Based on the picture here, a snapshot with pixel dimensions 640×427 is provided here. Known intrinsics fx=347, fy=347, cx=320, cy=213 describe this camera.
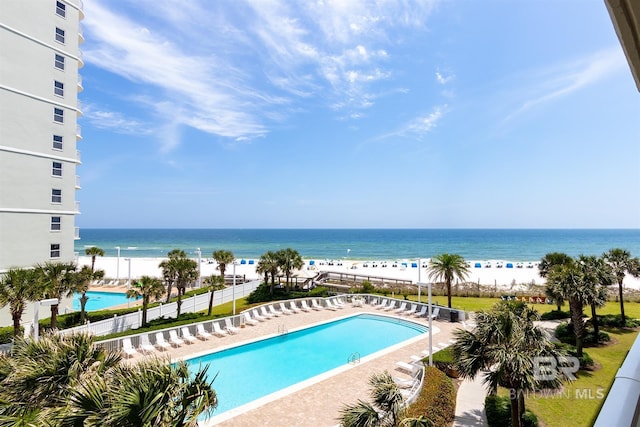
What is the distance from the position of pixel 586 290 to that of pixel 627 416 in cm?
2149

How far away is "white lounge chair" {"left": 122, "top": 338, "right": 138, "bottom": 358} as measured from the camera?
19747 millimetres

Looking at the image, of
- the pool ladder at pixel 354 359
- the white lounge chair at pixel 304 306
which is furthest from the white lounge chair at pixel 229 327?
the pool ladder at pixel 354 359

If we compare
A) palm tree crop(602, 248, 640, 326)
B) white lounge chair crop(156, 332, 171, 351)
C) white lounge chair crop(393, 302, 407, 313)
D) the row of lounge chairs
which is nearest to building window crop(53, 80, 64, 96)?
white lounge chair crop(156, 332, 171, 351)

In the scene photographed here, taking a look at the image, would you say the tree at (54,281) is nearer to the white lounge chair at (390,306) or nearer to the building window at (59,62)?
the building window at (59,62)

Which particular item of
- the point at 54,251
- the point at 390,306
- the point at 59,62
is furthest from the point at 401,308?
the point at 59,62

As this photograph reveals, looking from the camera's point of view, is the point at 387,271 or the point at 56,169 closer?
the point at 56,169

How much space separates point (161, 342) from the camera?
21609 mm

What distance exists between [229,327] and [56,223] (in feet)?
57.1

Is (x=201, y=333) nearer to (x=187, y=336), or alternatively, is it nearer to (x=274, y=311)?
(x=187, y=336)

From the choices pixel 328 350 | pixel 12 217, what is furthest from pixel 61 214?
pixel 328 350

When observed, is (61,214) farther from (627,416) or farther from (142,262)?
(142,262)

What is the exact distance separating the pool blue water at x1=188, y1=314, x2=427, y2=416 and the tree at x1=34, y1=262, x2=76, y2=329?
8.45 m

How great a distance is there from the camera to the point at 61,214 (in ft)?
96.0

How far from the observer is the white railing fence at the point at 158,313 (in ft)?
74.7
